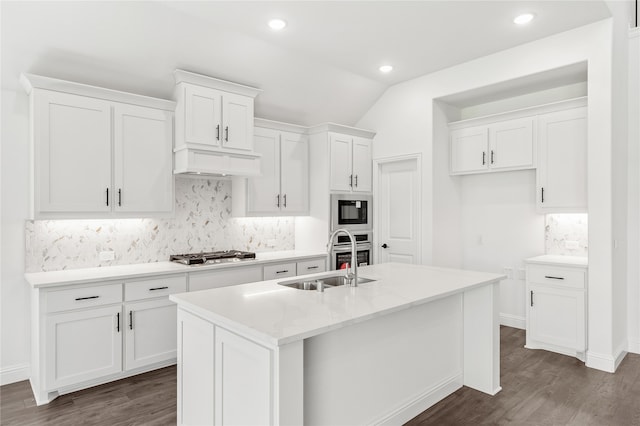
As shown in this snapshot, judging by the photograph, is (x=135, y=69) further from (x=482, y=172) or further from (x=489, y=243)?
(x=489, y=243)

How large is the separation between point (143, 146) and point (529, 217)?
164 inches

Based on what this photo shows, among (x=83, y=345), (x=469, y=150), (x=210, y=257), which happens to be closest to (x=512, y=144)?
(x=469, y=150)

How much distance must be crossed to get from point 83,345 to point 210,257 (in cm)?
129

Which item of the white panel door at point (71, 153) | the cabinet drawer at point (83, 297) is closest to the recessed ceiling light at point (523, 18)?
the white panel door at point (71, 153)

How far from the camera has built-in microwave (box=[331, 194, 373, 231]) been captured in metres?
4.93

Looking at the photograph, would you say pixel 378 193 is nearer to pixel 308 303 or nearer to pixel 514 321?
pixel 514 321

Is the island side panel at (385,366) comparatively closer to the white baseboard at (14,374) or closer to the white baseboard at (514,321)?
the white baseboard at (514,321)

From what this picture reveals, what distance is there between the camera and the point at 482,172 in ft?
15.3

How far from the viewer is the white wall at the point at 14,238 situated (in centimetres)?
328

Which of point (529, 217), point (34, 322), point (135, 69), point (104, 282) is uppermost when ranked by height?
point (135, 69)

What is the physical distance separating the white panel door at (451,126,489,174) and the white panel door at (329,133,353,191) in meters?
1.29

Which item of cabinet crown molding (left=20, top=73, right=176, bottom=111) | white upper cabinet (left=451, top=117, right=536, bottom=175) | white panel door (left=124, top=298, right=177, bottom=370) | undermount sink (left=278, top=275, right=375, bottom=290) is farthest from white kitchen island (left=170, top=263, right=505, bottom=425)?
cabinet crown molding (left=20, top=73, right=176, bottom=111)

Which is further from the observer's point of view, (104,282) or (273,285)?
(104,282)

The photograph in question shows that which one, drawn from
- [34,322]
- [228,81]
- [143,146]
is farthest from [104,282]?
[228,81]
